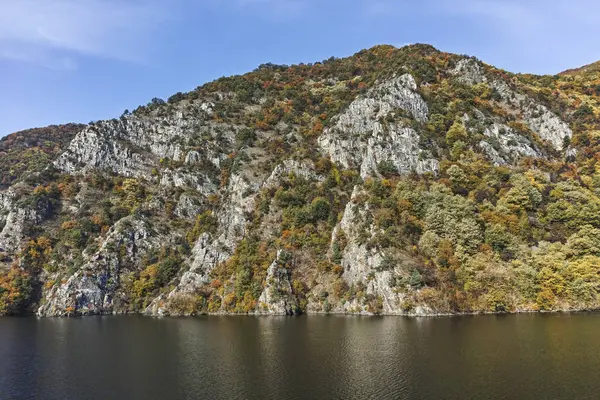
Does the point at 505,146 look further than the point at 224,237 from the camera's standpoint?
Yes

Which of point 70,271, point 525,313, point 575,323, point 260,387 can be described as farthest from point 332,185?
point 260,387

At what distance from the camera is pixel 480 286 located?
8825 cm

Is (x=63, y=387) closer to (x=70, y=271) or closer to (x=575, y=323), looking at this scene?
(x=575, y=323)

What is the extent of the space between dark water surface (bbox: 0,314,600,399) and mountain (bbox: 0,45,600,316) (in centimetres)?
1734

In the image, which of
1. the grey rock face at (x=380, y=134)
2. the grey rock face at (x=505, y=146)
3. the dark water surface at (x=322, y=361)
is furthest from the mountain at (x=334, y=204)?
the dark water surface at (x=322, y=361)

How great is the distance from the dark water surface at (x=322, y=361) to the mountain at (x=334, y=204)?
17336 millimetres

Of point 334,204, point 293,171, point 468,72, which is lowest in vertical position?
point 334,204

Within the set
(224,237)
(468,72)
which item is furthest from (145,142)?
(468,72)

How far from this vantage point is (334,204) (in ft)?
401

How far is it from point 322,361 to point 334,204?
2962 inches

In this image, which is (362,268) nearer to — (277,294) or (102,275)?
(277,294)

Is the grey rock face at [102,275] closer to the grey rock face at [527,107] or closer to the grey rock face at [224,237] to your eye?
the grey rock face at [224,237]

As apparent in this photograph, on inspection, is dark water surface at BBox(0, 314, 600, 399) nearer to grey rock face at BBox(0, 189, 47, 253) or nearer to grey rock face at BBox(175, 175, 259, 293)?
grey rock face at BBox(175, 175, 259, 293)

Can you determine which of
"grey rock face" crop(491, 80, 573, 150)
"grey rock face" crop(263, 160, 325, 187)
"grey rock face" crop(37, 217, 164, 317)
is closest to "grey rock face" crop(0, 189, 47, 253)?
"grey rock face" crop(37, 217, 164, 317)
